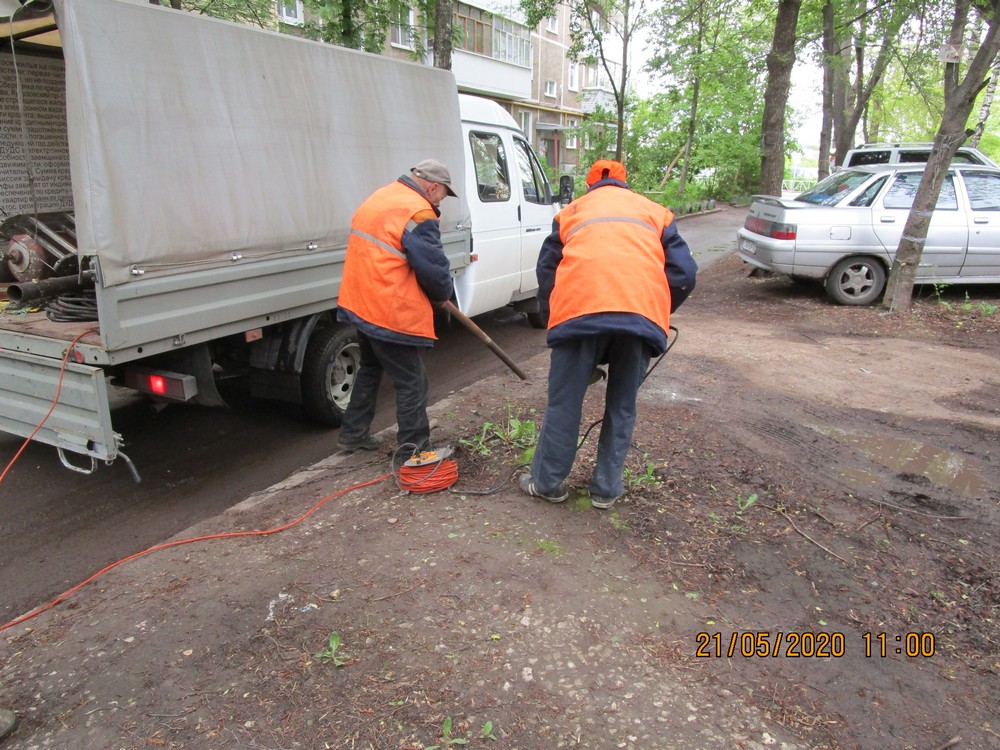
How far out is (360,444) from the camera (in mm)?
4500

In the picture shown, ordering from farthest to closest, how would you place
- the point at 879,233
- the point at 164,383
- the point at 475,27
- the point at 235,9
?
1. the point at 475,27
2. the point at 879,233
3. the point at 235,9
4. the point at 164,383

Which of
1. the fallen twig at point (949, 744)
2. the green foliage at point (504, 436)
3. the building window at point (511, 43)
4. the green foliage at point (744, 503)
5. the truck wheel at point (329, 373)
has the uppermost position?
the building window at point (511, 43)

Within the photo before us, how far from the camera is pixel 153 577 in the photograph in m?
3.10

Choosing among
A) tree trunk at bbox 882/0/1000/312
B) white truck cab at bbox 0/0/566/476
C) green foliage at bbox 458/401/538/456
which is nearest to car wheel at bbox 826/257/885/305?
tree trunk at bbox 882/0/1000/312

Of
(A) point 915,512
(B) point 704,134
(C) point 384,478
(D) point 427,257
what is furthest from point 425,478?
(B) point 704,134

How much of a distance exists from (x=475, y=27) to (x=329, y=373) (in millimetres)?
26187

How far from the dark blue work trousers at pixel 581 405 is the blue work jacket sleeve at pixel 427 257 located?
34.9 inches

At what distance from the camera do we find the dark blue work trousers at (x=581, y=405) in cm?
329

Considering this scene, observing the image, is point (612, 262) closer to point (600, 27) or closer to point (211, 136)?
point (211, 136)

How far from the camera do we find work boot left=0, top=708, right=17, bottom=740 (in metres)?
2.21

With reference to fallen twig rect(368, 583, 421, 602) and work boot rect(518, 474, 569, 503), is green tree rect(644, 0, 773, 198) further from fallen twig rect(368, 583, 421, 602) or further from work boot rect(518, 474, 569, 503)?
fallen twig rect(368, 583, 421, 602)

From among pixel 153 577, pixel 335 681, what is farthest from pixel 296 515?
pixel 335 681

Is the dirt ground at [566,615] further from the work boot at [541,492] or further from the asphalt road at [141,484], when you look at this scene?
the asphalt road at [141,484]

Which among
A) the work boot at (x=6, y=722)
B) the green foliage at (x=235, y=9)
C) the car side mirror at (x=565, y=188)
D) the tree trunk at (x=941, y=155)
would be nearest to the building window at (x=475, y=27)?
the green foliage at (x=235, y=9)
